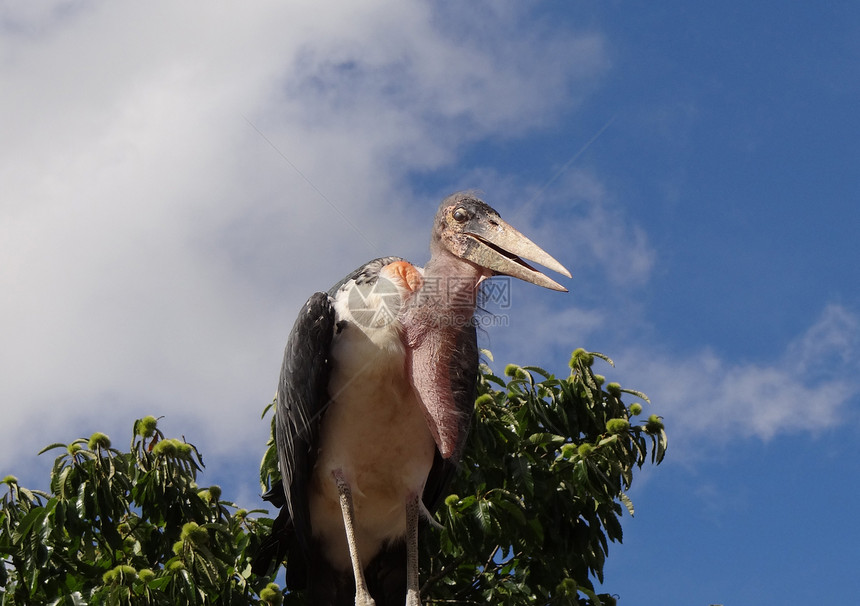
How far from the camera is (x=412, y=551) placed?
4.41m

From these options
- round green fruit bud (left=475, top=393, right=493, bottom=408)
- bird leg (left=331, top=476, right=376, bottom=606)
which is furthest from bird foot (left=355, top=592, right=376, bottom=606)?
round green fruit bud (left=475, top=393, right=493, bottom=408)

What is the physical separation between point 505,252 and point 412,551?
51.4 inches

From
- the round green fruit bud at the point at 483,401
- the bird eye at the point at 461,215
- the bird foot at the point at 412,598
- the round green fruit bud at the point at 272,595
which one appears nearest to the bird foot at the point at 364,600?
the bird foot at the point at 412,598

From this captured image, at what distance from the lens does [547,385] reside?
570cm

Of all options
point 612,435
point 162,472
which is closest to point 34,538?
point 162,472

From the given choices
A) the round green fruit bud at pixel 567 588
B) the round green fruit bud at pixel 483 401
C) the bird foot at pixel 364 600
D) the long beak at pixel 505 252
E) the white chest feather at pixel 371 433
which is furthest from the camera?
the round green fruit bud at pixel 483 401

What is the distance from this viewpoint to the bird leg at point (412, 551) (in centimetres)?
424

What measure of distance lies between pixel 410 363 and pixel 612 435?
57.3 inches

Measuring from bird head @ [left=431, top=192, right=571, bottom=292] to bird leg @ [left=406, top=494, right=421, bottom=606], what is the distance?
3.53 ft

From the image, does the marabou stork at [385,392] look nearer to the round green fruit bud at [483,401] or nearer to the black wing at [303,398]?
the black wing at [303,398]

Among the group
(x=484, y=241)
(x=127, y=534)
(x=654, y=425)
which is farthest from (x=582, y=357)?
(x=127, y=534)

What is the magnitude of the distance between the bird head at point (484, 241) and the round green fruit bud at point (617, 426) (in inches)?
54.3

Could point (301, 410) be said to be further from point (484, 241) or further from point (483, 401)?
point (483, 401)

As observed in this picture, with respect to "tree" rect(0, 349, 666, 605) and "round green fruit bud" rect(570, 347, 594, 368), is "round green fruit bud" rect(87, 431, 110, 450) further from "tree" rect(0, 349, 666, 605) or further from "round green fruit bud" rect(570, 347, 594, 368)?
"round green fruit bud" rect(570, 347, 594, 368)
